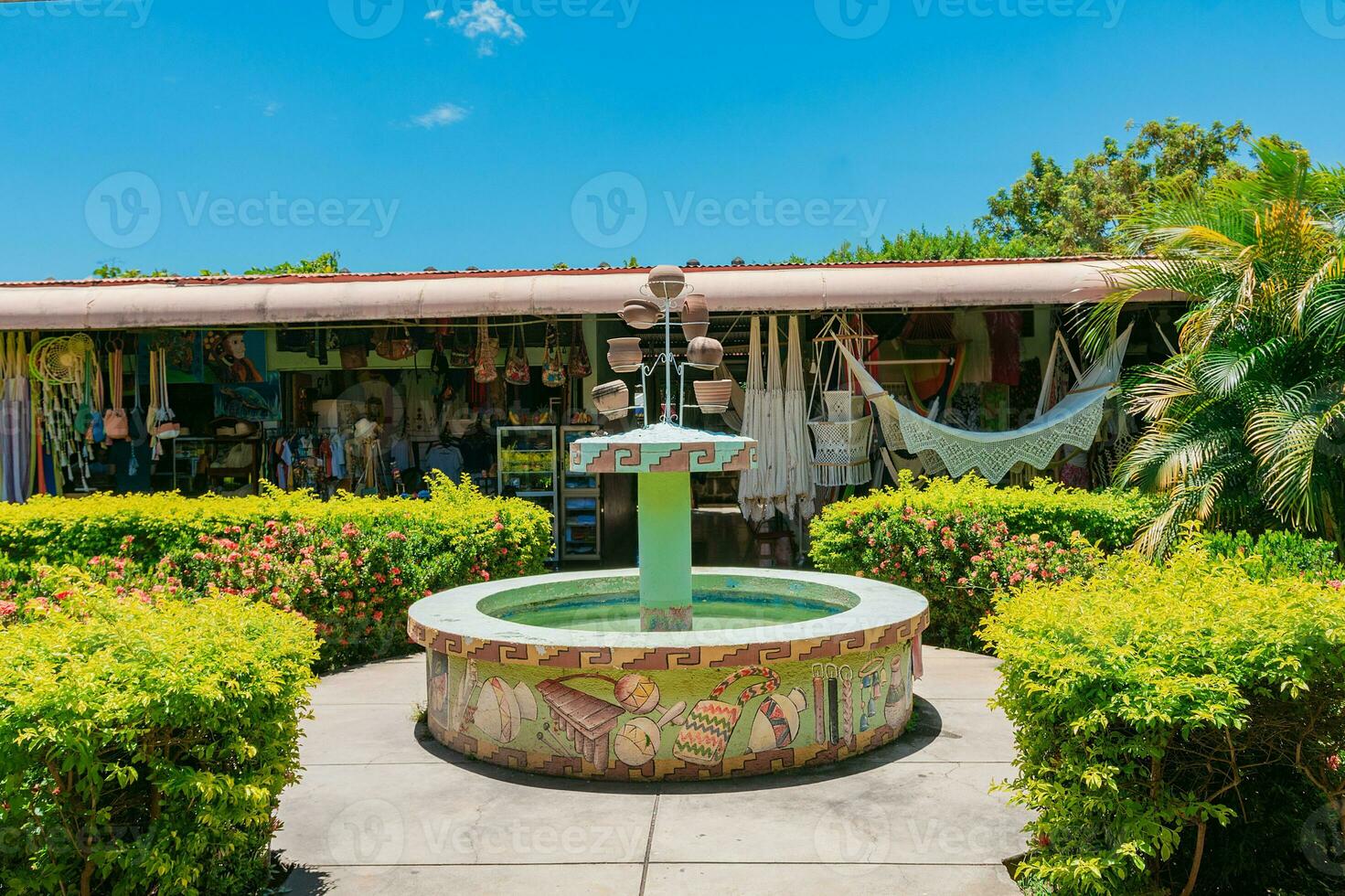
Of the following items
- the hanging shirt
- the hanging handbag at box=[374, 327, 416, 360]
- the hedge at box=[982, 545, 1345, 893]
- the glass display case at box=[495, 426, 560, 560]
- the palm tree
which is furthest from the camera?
the hanging shirt

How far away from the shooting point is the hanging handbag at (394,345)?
Result: 13.3 m

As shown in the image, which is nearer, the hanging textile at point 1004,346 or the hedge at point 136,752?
the hedge at point 136,752

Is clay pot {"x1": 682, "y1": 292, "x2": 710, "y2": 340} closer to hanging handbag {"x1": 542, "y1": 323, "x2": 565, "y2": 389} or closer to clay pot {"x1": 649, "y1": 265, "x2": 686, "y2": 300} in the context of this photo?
clay pot {"x1": 649, "y1": 265, "x2": 686, "y2": 300}

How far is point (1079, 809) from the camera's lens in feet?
11.8

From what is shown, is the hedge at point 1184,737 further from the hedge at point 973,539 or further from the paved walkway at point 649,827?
the hedge at point 973,539

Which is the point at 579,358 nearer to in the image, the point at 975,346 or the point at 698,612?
the point at 975,346

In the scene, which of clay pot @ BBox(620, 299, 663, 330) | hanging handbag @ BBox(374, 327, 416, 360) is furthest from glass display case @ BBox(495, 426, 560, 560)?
clay pot @ BBox(620, 299, 663, 330)

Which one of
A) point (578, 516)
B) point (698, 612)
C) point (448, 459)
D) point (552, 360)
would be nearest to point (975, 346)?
point (552, 360)

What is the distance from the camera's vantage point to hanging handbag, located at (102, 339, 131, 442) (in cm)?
1298

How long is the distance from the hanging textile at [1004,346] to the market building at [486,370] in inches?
1.3

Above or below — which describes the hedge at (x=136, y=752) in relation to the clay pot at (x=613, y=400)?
below

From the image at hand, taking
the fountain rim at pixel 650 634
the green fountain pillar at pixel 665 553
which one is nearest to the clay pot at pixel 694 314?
the green fountain pillar at pixel 665 553

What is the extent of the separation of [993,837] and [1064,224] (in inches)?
1239

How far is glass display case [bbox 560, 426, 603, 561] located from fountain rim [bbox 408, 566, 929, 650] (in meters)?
5.72
